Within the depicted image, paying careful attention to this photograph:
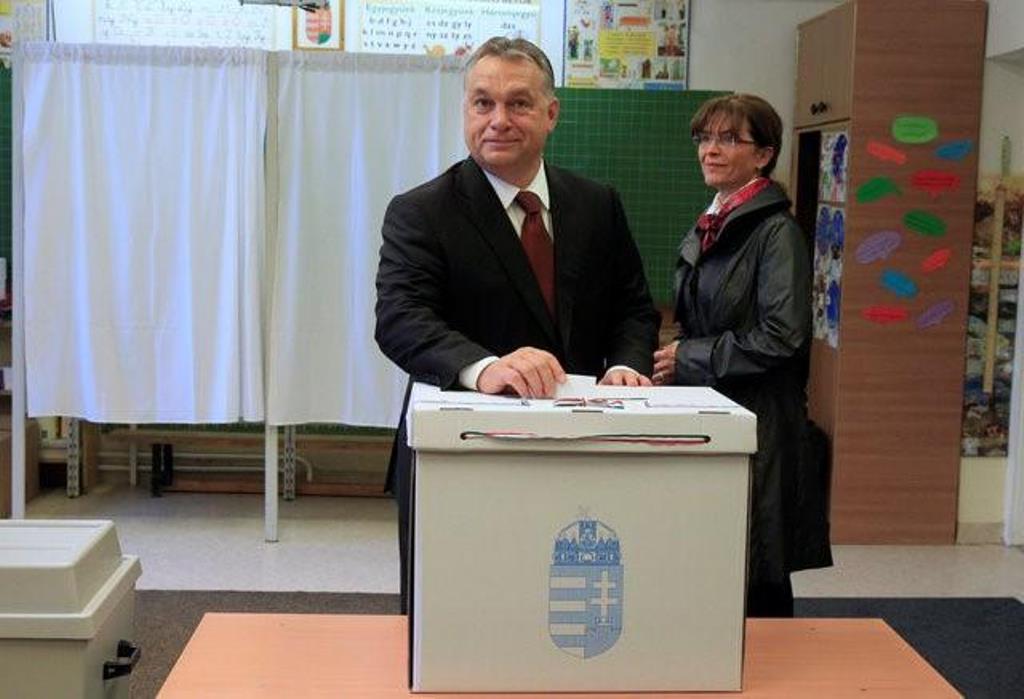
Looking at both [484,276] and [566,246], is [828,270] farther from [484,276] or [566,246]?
[484,276]

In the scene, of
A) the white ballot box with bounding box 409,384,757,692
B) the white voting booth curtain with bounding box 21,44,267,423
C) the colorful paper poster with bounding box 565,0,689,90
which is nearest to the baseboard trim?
the colorful paper poster with bounding box 565,0,689,90

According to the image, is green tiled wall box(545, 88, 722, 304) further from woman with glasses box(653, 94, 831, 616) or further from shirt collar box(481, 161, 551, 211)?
shirt collar box(481, 161, 551, 211)

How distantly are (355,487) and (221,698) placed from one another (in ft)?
12.2

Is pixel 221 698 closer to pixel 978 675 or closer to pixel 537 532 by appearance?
pixel 537 532

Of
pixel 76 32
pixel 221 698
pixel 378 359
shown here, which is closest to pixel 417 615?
pixel 221 698

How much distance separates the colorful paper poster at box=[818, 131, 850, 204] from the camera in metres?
4.43

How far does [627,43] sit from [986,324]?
1760 millimetres

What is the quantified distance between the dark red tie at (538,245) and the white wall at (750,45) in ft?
10.8

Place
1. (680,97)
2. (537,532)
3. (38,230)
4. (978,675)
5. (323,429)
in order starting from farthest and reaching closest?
1. (323,429)
2. (680,97)
3. (38,230)
4. (978,675)
5. (537,532)

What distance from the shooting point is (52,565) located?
147cm

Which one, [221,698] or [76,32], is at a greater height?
[76,32]

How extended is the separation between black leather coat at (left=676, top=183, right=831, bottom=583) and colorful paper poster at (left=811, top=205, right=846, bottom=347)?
2.10 m

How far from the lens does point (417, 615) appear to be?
1427 mm

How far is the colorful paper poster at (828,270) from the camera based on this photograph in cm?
446
